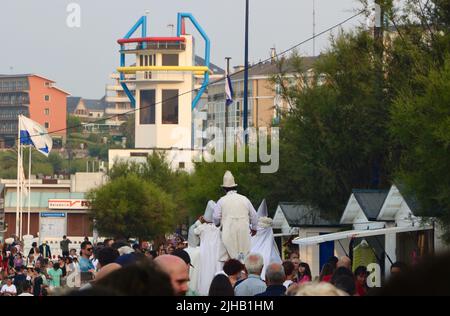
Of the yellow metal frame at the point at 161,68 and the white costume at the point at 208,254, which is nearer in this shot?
the white costume at the point at 208,254

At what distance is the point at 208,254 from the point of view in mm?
16016

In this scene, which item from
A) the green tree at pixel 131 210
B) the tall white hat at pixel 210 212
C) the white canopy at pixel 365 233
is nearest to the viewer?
the tall white hat at pixel 210 212

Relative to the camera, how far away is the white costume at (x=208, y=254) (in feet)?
51.3

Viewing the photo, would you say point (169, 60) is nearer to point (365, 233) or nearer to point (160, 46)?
point (160, 46)

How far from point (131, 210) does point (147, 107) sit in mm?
88709

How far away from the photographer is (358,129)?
37.3 meters

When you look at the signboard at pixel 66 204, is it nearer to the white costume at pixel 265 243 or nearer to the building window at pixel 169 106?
the building window at pixel 169 106

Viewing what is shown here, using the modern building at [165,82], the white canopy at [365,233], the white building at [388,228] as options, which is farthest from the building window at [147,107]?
the white canopy at [365,233]

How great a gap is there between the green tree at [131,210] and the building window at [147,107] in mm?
82564

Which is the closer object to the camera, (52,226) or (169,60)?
(52,226)

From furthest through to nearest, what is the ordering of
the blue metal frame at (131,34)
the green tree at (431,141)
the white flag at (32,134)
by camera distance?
the blue metal frame at (131,34) → the white flag at (32,134) → the green tree at (431,141)

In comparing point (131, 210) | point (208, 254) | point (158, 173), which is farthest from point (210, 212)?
point (158, 173)
